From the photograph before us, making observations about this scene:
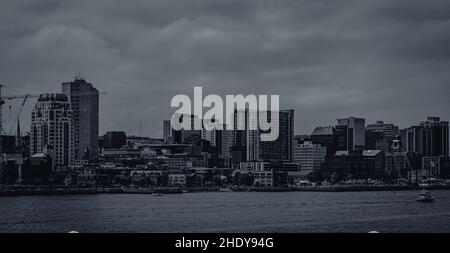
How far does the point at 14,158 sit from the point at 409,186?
19413 mm

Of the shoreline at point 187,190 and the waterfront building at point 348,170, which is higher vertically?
the waterfront building at point 348,170

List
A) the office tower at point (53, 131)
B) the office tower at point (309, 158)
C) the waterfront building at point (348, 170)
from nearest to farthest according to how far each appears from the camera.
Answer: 1. the office tower at point (53, 131)
2. the office tower at point (309, 158)
3. the waterfront building at point (348, 170)

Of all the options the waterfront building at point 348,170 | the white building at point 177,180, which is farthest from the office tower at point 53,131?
the waterfront building at point 348,170

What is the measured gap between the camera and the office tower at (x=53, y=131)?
1701cm

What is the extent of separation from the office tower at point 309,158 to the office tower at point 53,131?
316 inches

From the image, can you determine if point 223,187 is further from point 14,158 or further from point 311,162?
point 14,158

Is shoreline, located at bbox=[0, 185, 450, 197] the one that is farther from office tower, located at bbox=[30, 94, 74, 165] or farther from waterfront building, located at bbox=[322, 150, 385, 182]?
office tower, located at bbox=[30, 94, 74, 165]

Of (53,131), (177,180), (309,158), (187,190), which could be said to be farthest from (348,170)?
(53,131)

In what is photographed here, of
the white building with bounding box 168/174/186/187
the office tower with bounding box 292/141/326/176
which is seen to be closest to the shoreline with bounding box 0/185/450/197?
the white building with bounding box 168/174/186/187

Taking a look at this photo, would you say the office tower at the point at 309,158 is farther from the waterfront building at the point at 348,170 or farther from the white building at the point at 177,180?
the white building at the point at 177,180

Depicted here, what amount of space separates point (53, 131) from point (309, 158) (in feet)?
39.6

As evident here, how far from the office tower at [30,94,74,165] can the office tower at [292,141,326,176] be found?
803 cm

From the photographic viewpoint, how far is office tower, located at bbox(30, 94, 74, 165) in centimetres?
1701

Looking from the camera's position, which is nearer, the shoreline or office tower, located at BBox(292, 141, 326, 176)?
the shoreline
